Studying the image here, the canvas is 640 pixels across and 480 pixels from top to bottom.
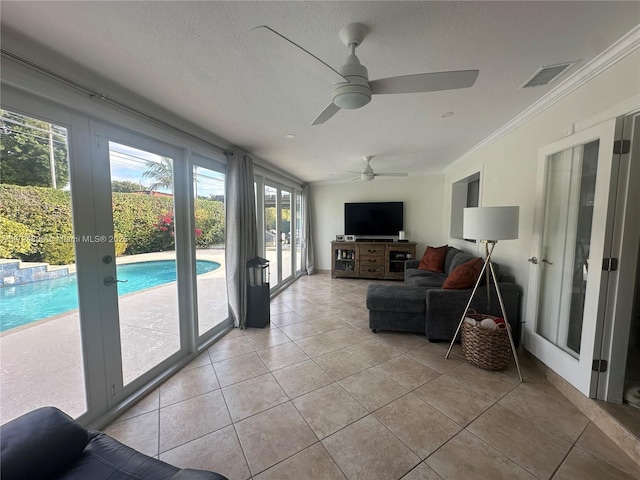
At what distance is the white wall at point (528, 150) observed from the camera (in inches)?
64.0

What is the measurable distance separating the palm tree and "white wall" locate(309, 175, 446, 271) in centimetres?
426

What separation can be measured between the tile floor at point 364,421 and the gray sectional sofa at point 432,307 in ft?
1.02

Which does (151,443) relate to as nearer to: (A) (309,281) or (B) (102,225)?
(B) (102,225)

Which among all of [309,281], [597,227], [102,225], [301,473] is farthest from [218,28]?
[309,281]

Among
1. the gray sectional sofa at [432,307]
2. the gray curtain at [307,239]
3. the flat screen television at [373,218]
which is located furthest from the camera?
the gray curtain at [307,239]

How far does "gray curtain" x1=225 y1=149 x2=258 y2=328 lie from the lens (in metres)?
3.15

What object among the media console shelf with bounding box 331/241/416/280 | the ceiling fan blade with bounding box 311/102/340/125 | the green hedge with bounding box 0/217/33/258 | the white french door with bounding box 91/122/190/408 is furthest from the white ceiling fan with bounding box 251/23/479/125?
the media console shelf with bounding box 331/241/416/280

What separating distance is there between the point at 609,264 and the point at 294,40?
245 centimetres

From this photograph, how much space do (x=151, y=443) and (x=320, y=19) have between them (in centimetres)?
262

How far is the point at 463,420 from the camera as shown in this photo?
1.79 metres

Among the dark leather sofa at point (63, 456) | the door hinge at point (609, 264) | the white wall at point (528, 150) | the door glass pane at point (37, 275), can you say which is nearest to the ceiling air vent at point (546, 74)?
the white wall at point (528, 150)

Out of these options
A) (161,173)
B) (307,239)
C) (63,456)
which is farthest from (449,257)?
(63,456)

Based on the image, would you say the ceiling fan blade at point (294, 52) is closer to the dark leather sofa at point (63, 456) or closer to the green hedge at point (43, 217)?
the green hedge at point (43, 217)

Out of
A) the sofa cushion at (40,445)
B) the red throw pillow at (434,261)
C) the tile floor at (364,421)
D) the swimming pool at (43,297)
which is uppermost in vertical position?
the swimming pool at (43,297)
